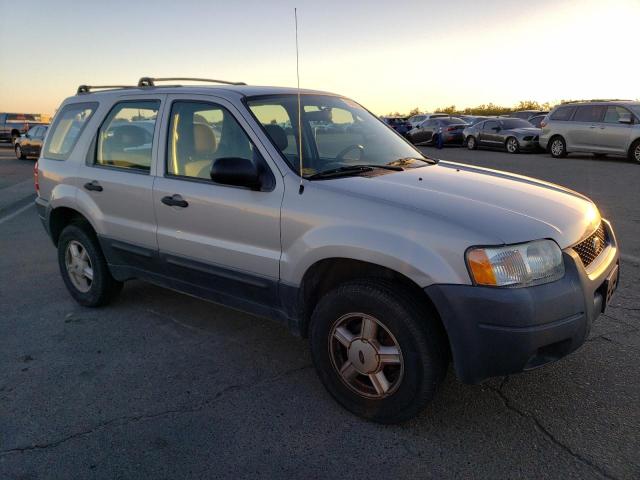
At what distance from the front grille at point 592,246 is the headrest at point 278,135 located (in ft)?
5.73

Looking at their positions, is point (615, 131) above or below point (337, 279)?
below

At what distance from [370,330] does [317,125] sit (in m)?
1.68

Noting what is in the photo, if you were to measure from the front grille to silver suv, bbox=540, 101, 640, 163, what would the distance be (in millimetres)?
13726

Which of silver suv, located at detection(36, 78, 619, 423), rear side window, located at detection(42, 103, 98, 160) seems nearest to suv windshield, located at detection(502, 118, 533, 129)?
silver suv, located at detection(36, 78, 619, 423)

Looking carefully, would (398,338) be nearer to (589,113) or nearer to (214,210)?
(214,210)

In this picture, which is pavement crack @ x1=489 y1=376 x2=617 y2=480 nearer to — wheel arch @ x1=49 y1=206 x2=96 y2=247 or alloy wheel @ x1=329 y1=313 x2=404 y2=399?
alloy wheel @ x1=329 y1=313 x2=404 y2=399

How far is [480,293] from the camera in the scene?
2.41m

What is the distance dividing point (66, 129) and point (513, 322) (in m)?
4.09

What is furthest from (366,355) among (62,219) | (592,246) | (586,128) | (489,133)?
(489,133)

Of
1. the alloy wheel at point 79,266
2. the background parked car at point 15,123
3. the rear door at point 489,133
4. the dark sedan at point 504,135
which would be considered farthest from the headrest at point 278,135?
the background parked car at point 15,123

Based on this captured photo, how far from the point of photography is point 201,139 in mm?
3635

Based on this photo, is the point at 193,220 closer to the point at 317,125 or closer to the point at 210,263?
the point at 210,263

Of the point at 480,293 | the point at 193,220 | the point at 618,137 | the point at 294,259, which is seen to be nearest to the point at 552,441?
the point at 480,293

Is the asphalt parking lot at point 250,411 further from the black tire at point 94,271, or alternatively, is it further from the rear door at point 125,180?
the rear door at point 125,180
